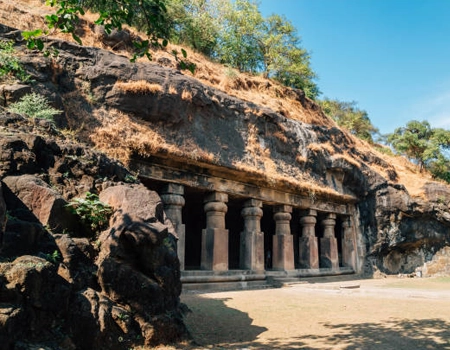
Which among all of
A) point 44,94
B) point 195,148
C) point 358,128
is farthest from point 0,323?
point 358,128

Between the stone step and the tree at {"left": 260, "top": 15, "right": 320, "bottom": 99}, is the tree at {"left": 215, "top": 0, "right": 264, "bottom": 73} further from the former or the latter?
the stone step

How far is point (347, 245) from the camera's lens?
17.7 meters

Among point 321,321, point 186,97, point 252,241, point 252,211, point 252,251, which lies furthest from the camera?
point 252,211

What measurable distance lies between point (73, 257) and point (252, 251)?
934 centimetres

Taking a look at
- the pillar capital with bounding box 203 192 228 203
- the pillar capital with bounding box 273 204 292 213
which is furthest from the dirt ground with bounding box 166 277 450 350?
the pillar capital with bounding box 273 204 292 213

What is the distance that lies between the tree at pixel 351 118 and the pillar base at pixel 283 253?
1932 cm

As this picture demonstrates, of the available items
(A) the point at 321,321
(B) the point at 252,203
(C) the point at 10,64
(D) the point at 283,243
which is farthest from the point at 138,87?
(D) the point at 283,243

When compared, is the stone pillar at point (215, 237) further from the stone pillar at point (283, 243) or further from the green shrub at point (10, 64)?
the green shrub at point (10, 64)

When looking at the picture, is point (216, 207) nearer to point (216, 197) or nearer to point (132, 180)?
point (216, 197)

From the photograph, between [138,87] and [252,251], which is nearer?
[138,87]

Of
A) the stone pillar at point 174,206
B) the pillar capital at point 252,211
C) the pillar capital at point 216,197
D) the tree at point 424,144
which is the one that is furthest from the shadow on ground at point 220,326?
the tree at point 424,144

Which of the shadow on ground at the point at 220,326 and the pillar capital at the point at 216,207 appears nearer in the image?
the shadow on ground at the point at 220,326

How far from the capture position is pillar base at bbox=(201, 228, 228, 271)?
11883 millimetres

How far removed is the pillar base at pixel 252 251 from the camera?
13.0 metres
